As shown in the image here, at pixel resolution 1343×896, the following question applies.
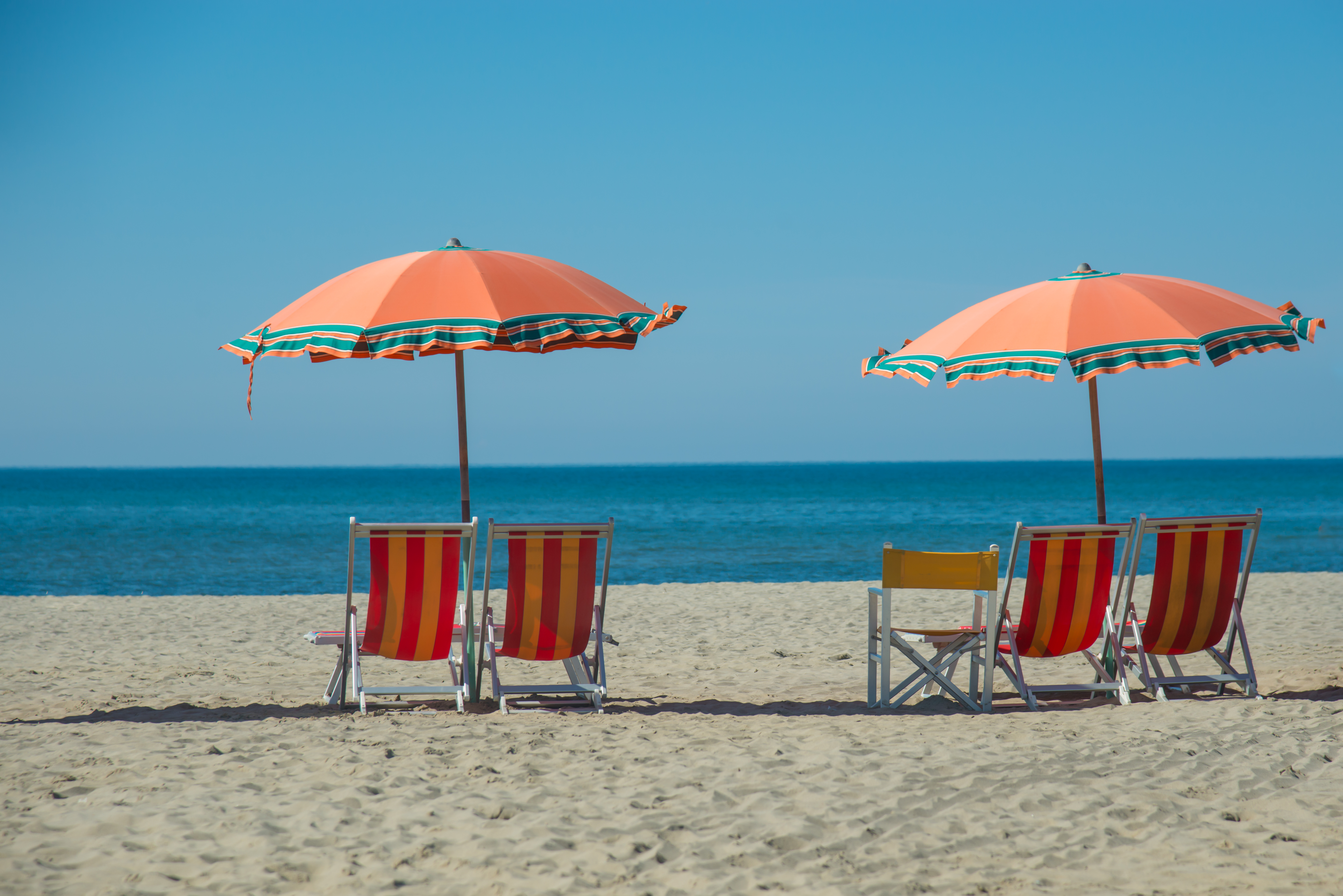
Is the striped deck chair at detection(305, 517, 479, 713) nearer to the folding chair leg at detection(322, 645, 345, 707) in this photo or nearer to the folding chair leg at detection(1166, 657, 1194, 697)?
the folding chair leg at detection(322, 645, 345, 707)

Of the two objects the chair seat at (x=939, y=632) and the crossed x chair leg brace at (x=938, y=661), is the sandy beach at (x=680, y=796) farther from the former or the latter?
the chair seat at (x=939, y=632)

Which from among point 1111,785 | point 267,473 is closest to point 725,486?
point 1111,785

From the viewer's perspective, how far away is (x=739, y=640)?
26.2 ft

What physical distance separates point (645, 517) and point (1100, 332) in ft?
113

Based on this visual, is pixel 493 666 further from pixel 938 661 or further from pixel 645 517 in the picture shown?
pixel 645 517

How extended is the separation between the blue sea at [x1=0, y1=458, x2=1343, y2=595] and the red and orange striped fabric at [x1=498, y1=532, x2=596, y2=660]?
1083 centimetres

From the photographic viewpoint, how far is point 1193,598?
4.98 m

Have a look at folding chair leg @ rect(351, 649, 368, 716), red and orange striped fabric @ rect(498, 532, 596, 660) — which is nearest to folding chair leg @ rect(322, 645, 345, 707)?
folding chair leg @ rect(351, 649, 368, 716)

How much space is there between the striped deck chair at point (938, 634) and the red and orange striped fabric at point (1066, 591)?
19 cm

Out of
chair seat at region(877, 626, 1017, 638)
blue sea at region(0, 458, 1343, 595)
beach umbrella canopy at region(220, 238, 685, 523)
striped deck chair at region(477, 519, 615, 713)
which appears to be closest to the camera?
beach umbrella canopy at region(220, 238, 685, 523)

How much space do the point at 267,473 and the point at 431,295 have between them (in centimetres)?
13915

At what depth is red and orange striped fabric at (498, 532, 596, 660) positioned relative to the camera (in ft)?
15.7

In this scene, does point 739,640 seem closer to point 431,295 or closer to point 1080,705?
point 1080,705

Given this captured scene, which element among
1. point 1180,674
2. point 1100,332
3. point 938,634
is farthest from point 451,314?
point 1180,674
